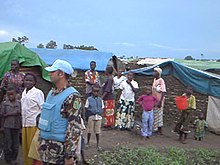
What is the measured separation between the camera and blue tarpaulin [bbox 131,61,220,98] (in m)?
8.80

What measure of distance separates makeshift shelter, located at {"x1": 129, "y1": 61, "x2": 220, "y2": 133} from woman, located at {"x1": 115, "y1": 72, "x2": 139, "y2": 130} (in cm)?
169

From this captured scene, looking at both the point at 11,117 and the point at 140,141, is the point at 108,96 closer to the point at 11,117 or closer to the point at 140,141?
the point at 140,141

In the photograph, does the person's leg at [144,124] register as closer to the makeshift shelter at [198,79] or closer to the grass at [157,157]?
the grass at [157,157]

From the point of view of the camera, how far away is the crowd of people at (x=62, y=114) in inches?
116

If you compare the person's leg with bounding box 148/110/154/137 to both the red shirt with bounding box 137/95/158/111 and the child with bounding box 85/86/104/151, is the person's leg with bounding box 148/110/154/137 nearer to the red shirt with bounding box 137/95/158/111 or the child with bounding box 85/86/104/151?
the red shirt with bounding box 137/95/158/111

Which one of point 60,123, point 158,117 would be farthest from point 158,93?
point 60,123

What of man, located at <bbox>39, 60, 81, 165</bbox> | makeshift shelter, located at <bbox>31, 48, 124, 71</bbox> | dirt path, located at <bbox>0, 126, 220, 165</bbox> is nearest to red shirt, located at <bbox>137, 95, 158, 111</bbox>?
dirt path, located at <bbox>0, 126, 220, 165</bbox>

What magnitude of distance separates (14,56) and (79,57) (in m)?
7.19

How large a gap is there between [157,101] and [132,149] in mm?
1621

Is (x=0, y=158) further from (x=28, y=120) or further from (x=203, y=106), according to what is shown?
(x=203, y=106)

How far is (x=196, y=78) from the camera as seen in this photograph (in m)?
9.14

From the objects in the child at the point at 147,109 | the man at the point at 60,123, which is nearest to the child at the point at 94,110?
the child at the point at 147,109

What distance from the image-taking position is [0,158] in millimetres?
5391

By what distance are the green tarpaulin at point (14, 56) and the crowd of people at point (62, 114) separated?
1085 millimetres
